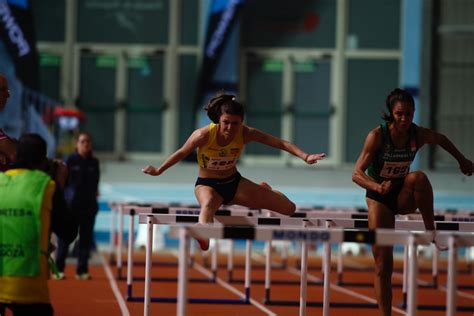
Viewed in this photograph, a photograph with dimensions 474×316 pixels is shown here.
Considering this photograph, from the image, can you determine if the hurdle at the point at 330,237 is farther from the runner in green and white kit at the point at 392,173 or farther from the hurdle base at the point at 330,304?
the hurdle base at the point at 330,304

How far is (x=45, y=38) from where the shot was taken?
23.8 metres

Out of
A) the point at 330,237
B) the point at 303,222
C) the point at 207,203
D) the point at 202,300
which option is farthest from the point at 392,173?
the point at 202,300

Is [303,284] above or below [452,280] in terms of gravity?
below

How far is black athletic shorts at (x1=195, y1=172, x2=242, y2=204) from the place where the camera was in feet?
32.7

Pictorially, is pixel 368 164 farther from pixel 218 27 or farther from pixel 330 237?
pixel 218 27

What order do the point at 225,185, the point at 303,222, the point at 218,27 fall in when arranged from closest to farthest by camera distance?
the point at 303,222, the point at 225,185, the point at 218,27

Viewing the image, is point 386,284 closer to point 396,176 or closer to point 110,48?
point 396,176

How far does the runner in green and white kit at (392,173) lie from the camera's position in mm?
8891

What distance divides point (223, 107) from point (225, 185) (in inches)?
26.3

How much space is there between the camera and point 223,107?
385 inches

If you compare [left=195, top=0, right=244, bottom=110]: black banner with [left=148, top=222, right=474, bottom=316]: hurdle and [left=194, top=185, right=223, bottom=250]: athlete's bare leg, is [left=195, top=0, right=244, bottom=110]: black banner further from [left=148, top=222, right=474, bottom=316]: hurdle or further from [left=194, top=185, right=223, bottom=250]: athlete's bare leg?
[left=148, top=222, right=474, bottom=316]: hurdle

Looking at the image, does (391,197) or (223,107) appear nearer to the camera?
(391,197)

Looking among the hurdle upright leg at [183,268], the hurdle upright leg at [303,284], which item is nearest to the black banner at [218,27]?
the hurdle upright leg at [303,284]

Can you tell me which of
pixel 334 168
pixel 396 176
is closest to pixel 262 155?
pixel 334 168
